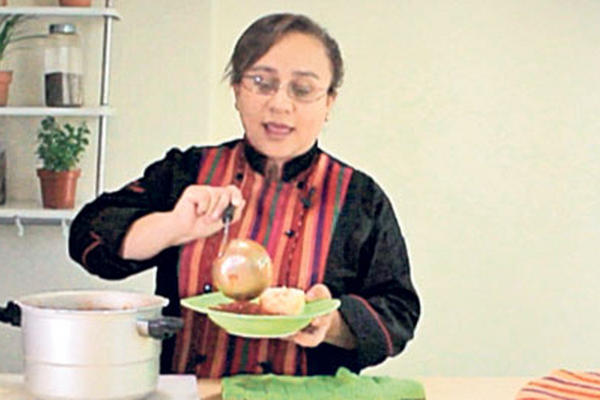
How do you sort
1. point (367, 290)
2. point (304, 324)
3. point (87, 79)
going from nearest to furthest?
point (304, 324) → point (367, 290) → point (87, 79)

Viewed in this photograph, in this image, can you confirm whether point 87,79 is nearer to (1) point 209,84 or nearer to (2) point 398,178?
(1) point 209,84

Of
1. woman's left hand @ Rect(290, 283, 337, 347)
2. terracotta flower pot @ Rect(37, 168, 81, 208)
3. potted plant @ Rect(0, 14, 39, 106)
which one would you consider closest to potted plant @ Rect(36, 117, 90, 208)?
terracotta flower pot @ Rect(37, 168, 81, 208)

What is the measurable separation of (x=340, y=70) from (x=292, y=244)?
297 millimetres

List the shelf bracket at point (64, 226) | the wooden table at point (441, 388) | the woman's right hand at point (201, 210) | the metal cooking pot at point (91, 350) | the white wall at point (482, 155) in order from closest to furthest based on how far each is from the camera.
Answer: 1. the metal cooking pot at point (91, 350)
2. the wooden table at point (441, 388)
3. the woman's right hand at point (201, 210)
4. the shelf bracket at point (64, 226)
5. the white wall at point (482, 155)

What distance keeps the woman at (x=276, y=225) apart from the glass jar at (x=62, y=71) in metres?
0.54

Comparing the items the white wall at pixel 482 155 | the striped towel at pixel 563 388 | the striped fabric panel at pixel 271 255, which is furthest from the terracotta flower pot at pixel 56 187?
the striped towel at pixel 563 388

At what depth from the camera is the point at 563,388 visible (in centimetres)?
130

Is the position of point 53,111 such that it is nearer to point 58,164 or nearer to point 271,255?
point 58,164

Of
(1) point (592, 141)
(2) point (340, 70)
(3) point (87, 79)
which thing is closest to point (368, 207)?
(2) point (340, 70)

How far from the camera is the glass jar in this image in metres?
2.00

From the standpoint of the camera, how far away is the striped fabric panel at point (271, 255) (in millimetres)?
1462

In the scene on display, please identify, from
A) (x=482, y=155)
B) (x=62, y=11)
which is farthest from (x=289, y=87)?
(x=482, y=155)

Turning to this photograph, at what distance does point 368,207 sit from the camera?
1508mm

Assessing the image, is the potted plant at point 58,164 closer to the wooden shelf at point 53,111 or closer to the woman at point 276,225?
the wooden shelf at point 53,111
